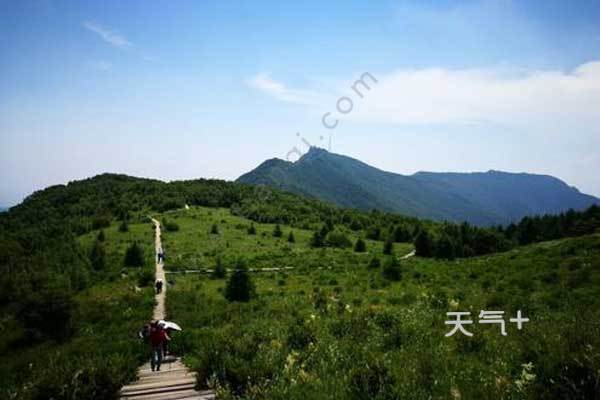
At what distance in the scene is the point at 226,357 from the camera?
9523 mm

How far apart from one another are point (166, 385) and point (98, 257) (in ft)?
170

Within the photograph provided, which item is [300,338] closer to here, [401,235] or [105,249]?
[105,249]

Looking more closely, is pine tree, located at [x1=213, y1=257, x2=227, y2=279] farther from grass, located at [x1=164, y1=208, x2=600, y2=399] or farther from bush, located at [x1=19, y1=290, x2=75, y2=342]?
grass, located at [x1=164, y1=208, x2=600, y2=399]

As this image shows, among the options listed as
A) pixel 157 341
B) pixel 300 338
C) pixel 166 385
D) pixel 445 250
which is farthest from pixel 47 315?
pixel 445 250

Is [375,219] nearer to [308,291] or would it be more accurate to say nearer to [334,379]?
[308,291]

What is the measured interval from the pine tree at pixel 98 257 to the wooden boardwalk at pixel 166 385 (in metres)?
45.7

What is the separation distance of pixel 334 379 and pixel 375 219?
10983 cm

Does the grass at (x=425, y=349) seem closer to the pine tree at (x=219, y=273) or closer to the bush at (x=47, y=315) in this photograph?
the bush at (x=47, y=315)

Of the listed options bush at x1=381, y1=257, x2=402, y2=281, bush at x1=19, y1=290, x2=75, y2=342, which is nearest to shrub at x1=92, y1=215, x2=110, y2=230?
bush at x1=19, y1=290, x2=75, y2=342

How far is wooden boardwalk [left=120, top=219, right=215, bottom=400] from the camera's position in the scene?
8984 millimetres

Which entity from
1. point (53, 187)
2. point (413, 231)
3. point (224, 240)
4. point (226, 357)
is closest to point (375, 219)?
point (413, 231)

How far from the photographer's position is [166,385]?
9.84 meters

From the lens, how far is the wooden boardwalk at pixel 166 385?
898 centimetres

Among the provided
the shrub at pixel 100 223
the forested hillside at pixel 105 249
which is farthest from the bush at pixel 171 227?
the shrub at pixel 100 223
